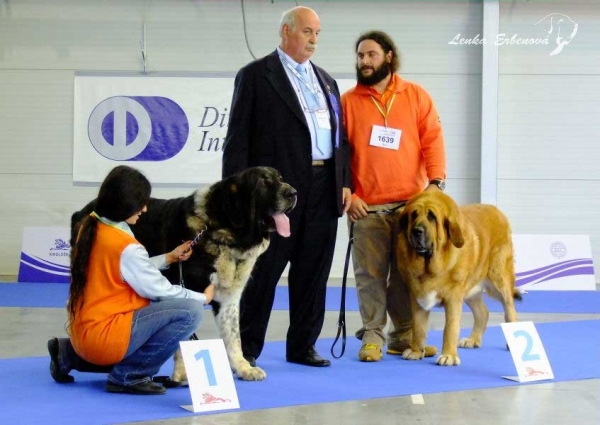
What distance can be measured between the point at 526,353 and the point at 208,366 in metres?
1.81

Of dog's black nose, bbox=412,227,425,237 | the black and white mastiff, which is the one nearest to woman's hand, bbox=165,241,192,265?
the black and white mastiff

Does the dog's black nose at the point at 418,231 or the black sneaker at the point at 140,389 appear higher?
the dog's black nose at the point at 418,231

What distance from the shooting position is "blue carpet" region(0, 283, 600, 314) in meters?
7.93

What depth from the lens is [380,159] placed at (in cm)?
524

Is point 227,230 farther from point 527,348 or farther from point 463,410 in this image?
point 527,348

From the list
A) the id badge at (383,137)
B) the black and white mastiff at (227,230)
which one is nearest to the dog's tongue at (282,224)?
the black and white mastiff at (227,230)

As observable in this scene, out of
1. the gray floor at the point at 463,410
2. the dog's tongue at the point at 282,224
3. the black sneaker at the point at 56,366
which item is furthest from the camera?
the dog's tongue at the point at 282,224

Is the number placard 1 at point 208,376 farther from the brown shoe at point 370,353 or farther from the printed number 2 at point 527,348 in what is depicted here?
the printed number 2 at point 527,348

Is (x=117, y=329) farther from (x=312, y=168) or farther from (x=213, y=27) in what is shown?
(x=213, y=27)

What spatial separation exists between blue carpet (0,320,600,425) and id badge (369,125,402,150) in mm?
1332

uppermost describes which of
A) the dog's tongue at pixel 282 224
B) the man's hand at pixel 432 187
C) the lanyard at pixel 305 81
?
the lanyard at pixel 305 81

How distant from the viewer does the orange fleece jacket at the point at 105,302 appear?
3.87 meters

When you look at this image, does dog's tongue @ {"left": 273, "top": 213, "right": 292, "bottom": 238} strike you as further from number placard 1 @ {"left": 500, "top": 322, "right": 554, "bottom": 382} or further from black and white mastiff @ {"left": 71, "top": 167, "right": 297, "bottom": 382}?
number placard 1 @ {"left": 500, "top": 322, "right": 554, "bottom": 382}

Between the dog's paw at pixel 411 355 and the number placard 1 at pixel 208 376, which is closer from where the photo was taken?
the number placard 1 at pixel 208 376
